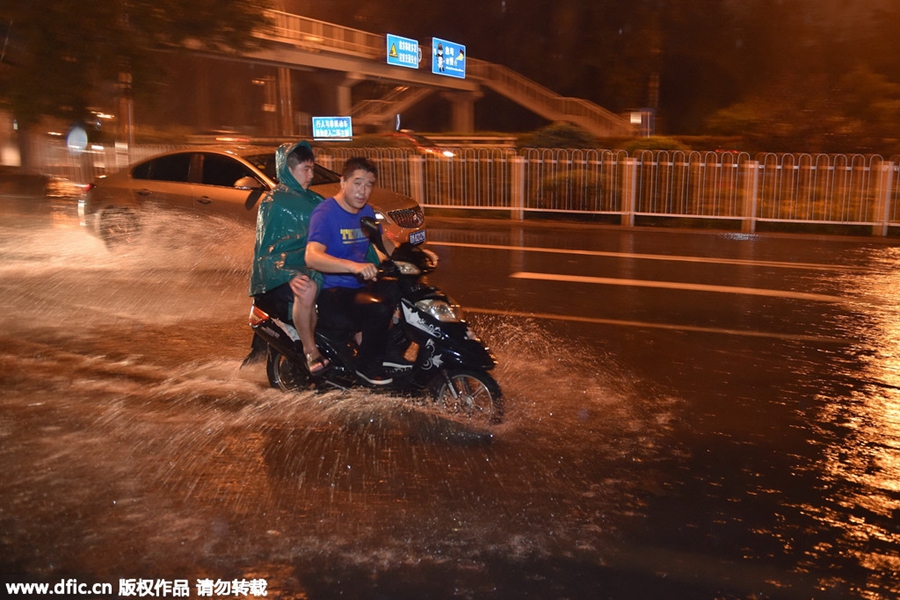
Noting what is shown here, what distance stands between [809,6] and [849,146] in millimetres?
18775

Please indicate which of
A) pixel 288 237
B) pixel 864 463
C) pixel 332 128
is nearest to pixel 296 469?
pixel 288 237

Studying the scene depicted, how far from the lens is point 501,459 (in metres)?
5.10

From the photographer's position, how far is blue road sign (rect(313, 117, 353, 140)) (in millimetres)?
27047

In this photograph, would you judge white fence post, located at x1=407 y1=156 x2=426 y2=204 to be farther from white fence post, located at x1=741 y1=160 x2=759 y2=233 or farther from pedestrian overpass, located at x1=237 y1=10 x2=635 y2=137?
pedestrian overpass, located at x1=237 y1=10 x2=635 y2=137

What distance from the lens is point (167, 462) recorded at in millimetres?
5082

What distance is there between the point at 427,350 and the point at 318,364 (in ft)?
2.53

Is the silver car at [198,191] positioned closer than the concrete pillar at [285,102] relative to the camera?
Yes

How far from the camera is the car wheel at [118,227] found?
500 inches

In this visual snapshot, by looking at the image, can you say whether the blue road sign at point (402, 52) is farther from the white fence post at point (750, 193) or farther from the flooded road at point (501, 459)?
the flooded road at point (501, 459)

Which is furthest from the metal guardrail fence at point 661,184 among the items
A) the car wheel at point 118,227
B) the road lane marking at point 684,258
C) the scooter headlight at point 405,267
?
the scooter headlight at point 405,267

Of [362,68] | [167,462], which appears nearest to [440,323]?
[167,462]

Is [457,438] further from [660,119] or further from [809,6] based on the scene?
[660,119]

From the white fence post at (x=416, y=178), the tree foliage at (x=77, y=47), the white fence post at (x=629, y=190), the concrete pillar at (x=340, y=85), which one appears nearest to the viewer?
the tree foliage at (x=77, y=47)

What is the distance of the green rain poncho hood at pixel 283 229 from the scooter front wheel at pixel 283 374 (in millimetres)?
606
